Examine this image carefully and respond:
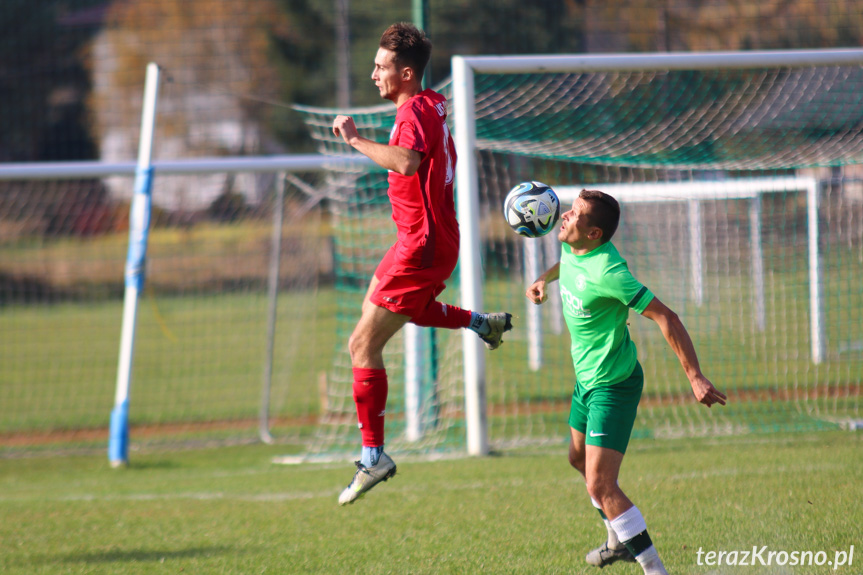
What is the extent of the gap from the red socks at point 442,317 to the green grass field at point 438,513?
→ 1188 mm

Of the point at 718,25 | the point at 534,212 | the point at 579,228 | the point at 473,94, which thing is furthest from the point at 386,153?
the point at 718,25

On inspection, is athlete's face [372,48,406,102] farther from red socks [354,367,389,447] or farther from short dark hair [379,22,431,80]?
red socks [354,367,389,447]

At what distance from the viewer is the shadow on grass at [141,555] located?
185 inches

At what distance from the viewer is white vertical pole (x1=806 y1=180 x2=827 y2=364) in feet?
29.8

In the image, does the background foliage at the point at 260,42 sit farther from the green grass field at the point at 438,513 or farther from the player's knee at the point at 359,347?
the player's knee at the point at 359,347

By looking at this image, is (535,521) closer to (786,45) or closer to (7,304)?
(7,304)

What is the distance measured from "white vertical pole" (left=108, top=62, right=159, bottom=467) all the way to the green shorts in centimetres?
505

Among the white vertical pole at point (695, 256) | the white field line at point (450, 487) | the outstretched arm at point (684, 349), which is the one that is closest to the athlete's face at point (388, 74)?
the outstretched arm at point (684, 349)

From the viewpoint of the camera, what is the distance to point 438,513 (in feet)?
17.8

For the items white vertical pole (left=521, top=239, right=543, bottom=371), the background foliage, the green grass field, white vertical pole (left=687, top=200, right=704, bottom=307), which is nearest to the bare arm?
the green grass field

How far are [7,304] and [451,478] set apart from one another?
8.98 metres

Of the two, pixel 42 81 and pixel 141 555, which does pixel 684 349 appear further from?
pixel 42 81

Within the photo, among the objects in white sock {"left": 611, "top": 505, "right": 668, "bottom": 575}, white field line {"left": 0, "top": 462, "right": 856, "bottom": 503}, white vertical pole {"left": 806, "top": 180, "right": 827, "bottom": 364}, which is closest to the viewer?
white sock {"left": 611, "top": 505, "right": 668, "bottom": 575}

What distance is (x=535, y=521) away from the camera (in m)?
5.11
